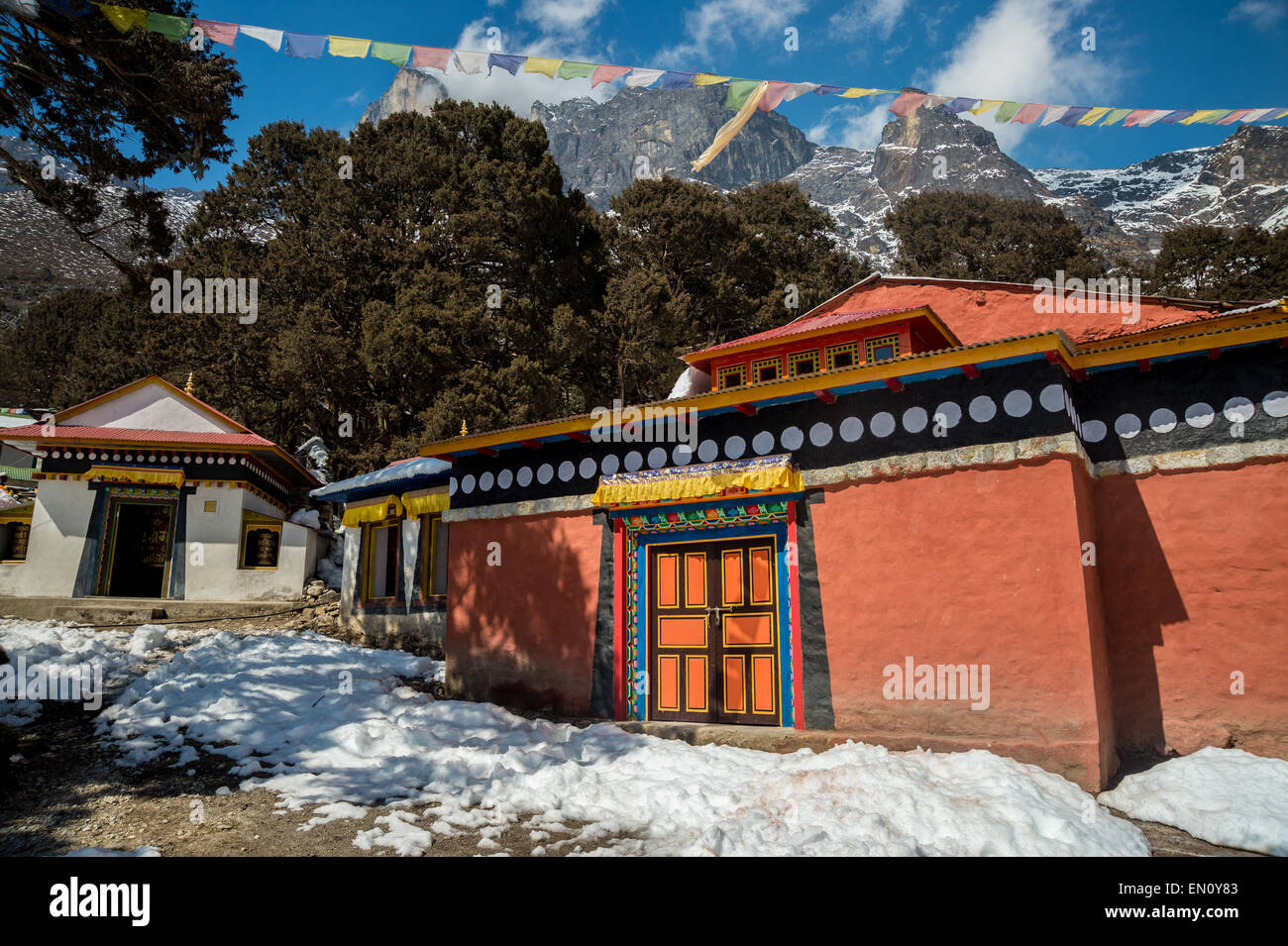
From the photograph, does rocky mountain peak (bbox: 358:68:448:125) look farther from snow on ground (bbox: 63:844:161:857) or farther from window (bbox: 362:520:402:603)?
snow on ground (bbox: 63:844:161:857)

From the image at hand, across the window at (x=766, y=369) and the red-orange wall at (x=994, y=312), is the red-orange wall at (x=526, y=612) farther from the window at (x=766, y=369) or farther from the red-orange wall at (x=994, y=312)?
the red-orange wall at (x=994, y=312)

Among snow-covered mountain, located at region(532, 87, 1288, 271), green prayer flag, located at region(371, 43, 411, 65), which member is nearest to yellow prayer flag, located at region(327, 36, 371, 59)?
green prayer flag, located at region(371, 43, 411, 65)

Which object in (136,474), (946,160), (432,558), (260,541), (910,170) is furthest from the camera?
(910,170)

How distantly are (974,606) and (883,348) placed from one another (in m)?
5.67

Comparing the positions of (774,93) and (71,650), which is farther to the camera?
(71,650)

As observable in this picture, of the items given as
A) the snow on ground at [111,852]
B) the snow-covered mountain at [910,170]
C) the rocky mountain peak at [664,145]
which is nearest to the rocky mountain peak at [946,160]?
the snow-covered mountain at [910,170]

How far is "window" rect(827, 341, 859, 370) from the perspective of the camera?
41.2 feet

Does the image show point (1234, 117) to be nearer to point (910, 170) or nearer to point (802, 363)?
point (802, 363)

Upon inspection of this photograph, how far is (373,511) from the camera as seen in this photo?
1706cm

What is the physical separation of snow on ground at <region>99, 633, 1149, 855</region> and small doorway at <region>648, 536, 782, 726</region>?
0.93m

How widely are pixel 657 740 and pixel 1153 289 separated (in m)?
32.7

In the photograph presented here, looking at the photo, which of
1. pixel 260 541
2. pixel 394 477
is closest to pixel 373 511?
pixel 394 477
